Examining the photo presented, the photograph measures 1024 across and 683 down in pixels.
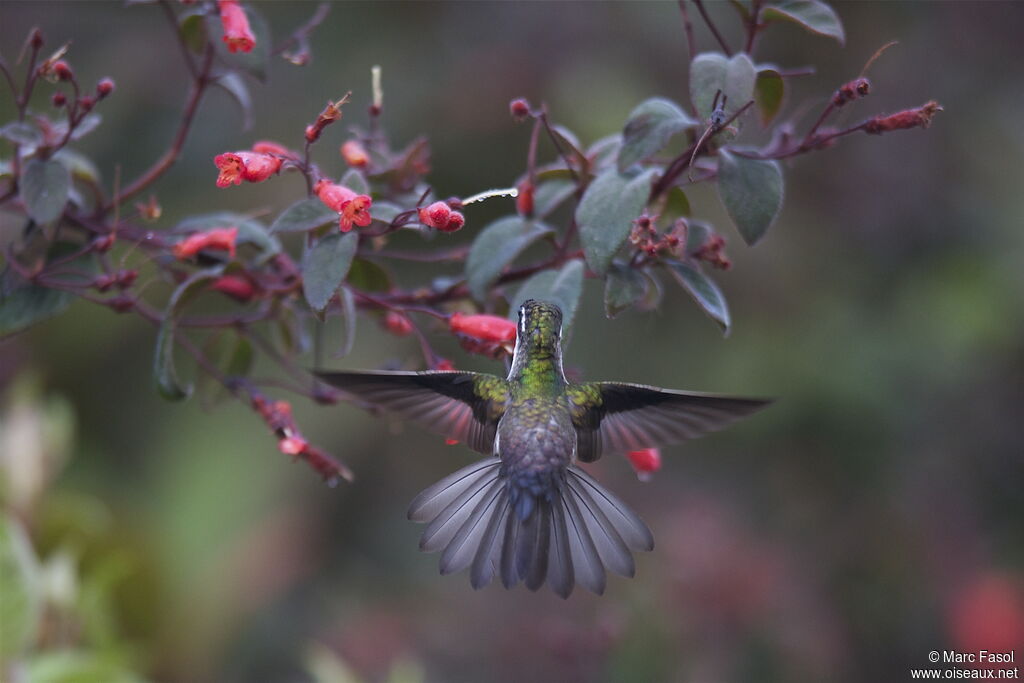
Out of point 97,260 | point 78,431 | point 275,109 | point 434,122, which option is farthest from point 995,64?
point 78,431

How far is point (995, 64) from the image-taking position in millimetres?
3516

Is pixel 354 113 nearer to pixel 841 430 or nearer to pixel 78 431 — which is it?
pixel 78 431

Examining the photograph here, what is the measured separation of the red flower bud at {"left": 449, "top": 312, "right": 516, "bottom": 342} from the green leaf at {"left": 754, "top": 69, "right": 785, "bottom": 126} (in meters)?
0.43

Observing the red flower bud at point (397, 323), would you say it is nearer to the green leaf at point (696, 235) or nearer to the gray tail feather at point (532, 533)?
the gray tail feather at point (532, 533)

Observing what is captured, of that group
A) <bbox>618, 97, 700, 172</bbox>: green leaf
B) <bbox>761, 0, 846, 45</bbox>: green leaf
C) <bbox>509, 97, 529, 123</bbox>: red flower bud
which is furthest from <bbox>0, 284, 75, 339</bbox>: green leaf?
<bbox>761, 0, 846, 45</bbox>: green leaf

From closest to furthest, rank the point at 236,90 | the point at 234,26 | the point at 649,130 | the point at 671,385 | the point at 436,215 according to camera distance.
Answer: the point at 436,215 → the point at 649,130 → the point at 234,26 → the point at 236,90 → the point at 671,385

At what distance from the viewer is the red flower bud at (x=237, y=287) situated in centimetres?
134

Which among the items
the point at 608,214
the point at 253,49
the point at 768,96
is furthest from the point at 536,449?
the point at 253,49

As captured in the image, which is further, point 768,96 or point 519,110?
point 768,96

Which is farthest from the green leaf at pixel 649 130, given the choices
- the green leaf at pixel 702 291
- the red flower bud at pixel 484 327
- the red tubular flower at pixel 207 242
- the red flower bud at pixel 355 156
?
the red tubular flower at pixel 207 242

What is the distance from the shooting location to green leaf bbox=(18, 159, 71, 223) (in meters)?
1.19

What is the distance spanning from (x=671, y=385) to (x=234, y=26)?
7.18 ft

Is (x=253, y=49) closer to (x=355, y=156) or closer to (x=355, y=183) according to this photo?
(x=355, y=156)

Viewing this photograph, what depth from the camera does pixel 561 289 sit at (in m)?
1.23
